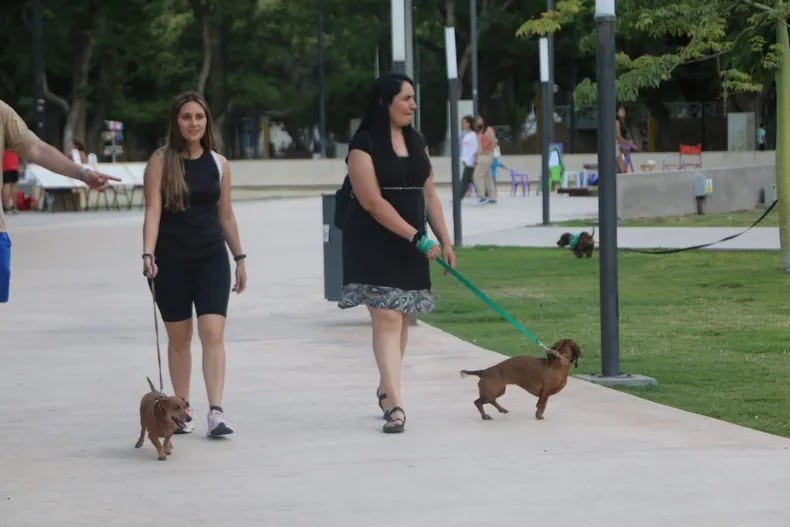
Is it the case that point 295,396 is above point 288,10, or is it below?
below

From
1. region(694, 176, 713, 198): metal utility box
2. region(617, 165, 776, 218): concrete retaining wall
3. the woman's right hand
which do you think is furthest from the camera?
region(694, 176, 713, 198): metal utility box

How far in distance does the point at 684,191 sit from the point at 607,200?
1973 centimetres

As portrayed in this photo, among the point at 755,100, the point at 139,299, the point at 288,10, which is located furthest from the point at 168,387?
the point at 288,10

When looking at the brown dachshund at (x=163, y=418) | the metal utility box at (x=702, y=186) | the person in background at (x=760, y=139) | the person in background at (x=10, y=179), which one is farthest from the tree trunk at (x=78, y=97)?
the brown dachshund at (x=163, y=418)

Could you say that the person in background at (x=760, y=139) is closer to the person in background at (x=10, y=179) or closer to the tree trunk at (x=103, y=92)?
the tree trunk at (x=103, y=92)

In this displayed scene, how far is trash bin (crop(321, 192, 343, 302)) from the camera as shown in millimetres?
14055

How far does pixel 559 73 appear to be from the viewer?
7075 centimetres

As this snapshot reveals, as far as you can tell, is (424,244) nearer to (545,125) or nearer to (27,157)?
(27,157)

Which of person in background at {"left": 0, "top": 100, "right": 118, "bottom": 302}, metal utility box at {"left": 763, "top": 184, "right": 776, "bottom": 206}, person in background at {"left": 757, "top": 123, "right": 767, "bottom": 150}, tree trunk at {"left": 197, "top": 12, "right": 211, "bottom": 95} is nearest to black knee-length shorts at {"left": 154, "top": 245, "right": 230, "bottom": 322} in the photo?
person in background at {"left": 0, "top": 100, "right": 118, "bottom": 302}

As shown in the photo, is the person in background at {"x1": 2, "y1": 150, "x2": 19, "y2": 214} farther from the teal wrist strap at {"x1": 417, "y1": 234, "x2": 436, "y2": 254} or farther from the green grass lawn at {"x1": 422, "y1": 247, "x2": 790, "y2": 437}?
the teal wrist strap at {"x1": 417, "y1": 234, "x2": 436, "y2": 254}

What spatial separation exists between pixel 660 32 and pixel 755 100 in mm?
45644

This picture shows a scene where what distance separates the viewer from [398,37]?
47.3 feet

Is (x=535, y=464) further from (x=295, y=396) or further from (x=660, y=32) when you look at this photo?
(x=660, y=32)

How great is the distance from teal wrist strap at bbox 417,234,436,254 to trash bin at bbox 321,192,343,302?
5344 millimetres
